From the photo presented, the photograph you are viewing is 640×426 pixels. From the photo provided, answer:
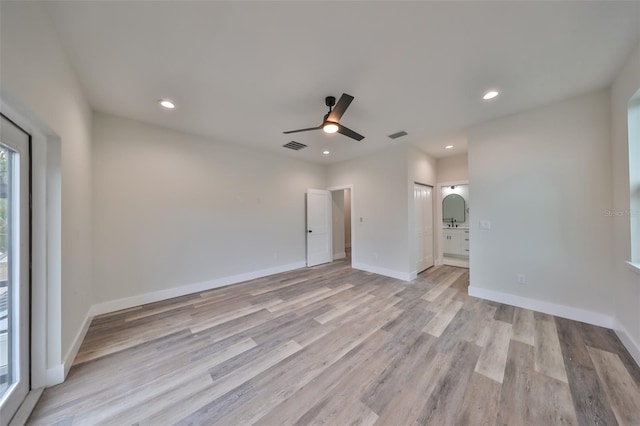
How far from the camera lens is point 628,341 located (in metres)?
2.04

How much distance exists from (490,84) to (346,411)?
3.37m

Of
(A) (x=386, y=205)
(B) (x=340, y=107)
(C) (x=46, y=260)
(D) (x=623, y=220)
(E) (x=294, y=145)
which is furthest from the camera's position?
(A) (x=386, y=205)

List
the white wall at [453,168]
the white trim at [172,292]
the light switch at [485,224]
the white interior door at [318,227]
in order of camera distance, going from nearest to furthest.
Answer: the white trim at [172,292]
the light switch at [485,224]
the white wall at [453,168]
the white interior door at [318,227]

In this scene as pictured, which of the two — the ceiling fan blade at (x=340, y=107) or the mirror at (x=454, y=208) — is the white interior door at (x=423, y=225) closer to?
the mirror at (x=454, y=208)

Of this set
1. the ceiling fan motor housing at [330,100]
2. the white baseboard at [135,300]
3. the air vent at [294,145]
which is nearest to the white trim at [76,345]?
the white baseboard at [135,300]

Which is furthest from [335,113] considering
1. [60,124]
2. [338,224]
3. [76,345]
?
[338,224]

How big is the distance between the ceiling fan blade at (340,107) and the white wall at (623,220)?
2.49 meters

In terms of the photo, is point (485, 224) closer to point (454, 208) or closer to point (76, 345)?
point (454, 208)

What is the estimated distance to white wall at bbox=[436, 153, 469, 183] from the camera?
477cm

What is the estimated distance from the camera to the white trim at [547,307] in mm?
2486

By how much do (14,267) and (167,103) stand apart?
2.13 meters

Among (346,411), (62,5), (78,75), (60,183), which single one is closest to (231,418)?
(346,411)

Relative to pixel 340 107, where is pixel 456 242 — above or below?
below

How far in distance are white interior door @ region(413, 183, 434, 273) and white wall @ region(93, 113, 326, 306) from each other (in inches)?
117
